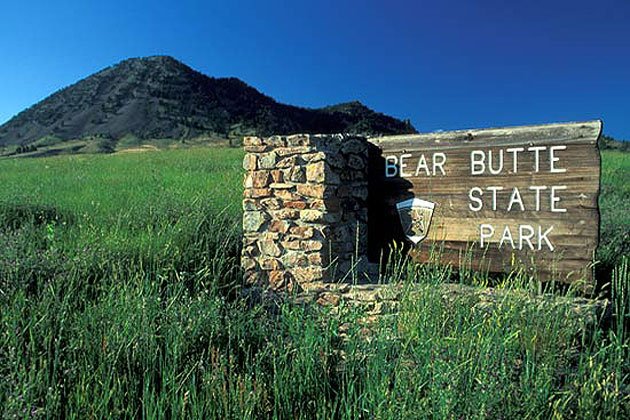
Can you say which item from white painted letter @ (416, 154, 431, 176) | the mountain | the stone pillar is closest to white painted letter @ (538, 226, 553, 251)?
white painted letter @ (416, 154, 431, 176)

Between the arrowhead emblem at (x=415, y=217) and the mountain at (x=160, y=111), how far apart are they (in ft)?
189

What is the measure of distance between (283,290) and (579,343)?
10.0 feet

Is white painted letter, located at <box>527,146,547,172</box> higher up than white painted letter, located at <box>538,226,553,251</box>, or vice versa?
white painted letter, located at <box>527,146,547,172</box>

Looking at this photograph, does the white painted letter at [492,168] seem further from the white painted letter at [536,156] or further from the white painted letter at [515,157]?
the white painted letter at [536,156]

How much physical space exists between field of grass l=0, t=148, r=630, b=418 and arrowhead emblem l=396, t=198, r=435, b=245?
0.66m

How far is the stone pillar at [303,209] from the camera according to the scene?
6225 mm

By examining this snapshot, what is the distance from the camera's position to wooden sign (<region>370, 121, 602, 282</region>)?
5.36 m

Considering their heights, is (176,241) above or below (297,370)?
above

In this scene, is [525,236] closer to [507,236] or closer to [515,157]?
[507,236]

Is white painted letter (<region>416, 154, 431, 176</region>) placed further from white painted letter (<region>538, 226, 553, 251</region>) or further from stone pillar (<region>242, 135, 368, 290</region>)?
white painted letter (<region>538, 226, 553, 251</region>)

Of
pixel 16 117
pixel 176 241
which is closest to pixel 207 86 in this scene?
pixel 16 117

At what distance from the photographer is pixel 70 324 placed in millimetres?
5035

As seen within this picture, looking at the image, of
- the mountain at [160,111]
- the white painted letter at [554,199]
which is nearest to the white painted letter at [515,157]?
the white painted letter at [554,199]

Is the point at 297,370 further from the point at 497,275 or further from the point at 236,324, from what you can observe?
the point at 497,275
